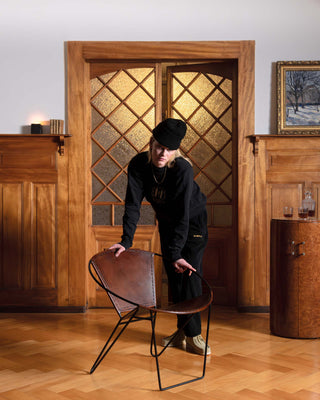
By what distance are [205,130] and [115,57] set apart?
1.00 metres

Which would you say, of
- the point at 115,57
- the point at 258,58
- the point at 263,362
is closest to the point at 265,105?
the point at 258,58

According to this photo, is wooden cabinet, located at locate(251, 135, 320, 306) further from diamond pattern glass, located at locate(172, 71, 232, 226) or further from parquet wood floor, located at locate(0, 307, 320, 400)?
parquet wood floor, located at locate(0, 307, 320, 400)

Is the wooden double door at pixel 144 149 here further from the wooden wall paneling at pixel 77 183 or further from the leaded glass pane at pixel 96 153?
the wooden wall paneling at pixel 77 183

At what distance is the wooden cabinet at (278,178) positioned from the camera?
454 cm

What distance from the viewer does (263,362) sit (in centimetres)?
311

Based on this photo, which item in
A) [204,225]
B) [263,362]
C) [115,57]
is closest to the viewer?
[263,362]

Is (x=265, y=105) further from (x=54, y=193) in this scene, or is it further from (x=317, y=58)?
(x=54, y=193)

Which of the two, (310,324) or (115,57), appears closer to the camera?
(310,324)

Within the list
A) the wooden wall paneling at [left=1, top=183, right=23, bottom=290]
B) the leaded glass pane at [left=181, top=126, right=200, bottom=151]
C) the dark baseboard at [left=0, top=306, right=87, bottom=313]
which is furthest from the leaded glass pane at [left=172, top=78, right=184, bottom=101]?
the dark baseboard at [left=0, top=306, right=87, bottom=313]

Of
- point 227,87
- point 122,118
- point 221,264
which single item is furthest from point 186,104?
point 221,264

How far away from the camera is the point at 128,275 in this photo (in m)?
2.96

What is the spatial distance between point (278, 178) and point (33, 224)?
2088 mm

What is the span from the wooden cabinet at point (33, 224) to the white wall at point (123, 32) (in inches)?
9.6

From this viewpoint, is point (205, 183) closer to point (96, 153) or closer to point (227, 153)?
point (227, 153)
